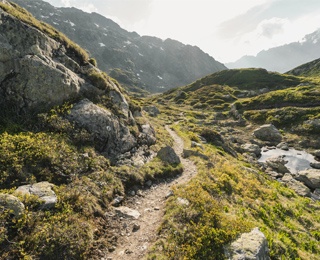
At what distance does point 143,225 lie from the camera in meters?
14.0

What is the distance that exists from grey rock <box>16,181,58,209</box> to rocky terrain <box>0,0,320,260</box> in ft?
0.17

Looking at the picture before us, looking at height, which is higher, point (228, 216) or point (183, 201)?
point (183, 201)

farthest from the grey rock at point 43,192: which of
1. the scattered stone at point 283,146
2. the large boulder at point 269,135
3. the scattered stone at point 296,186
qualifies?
the large boulder at point 269,135

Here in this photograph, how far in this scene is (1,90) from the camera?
17797 mm

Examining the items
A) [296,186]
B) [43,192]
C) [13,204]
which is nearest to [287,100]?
[296,186]

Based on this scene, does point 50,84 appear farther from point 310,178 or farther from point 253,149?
point 253,149

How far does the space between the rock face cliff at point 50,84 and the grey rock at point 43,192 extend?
26.7 ft

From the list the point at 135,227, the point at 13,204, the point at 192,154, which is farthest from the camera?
the point at 192,154

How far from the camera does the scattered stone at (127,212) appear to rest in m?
14.7

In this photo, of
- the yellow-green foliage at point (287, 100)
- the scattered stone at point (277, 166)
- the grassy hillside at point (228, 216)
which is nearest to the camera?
the grassy hillside at point (228, 216)

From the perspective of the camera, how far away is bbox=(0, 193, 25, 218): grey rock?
10.4 meters

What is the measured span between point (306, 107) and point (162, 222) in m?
83.9

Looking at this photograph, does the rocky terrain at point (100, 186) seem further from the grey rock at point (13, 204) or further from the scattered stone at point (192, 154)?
the scattered stone at point (192, 154)

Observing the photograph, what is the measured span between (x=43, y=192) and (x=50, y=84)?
11689mm
